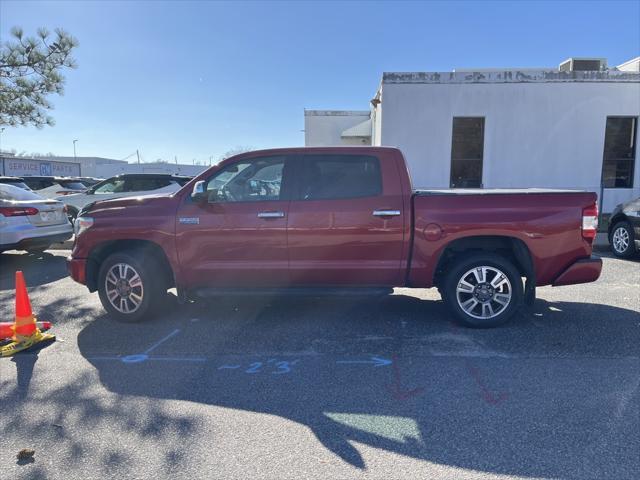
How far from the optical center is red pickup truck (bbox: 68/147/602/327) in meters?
4.81

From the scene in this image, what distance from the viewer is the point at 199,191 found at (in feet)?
16.3

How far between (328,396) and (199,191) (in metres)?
Result: 2.63

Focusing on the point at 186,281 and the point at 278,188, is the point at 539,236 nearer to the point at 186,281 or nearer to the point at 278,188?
the point at 278,188

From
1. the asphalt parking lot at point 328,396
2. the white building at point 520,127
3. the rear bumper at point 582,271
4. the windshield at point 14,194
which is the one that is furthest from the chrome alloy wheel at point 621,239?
the windshield at point 14,194

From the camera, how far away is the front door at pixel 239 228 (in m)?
4.96

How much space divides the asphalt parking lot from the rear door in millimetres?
619

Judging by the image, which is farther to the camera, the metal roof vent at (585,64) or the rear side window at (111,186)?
the metal roof vent at (585,64)

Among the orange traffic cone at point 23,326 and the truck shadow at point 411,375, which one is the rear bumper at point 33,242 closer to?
the truck shadow at point 411,375

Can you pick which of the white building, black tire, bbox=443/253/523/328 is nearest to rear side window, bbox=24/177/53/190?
the white building

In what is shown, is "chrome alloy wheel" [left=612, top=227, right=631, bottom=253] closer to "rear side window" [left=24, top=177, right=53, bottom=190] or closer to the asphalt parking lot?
the asphalt parking lot

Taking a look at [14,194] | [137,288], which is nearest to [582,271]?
[137,288]

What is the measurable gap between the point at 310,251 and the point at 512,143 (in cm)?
1040

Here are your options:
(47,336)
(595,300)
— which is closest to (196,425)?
(47,336)

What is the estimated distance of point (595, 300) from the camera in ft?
19.7
